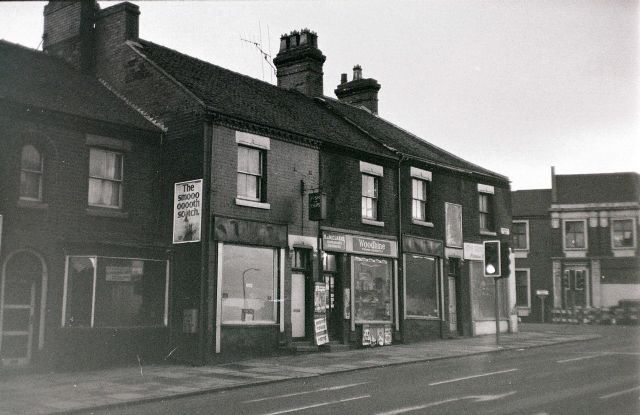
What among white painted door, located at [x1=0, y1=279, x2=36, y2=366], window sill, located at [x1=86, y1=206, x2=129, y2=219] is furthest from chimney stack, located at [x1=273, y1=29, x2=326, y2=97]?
white painted door, located at [x1=0, y1=279, x2=36, y2=366]

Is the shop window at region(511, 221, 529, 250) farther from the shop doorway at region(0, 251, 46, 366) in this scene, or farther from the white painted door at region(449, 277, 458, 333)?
the shop doorway at region(0, 251, 46, 366)

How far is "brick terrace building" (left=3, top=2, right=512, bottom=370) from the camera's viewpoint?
18109mm

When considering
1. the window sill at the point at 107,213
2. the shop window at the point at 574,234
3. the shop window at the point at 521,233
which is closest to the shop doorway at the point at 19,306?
the window sill at the point at 107,213

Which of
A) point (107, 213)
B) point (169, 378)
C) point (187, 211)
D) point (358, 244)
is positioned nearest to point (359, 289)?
point (358, 244)

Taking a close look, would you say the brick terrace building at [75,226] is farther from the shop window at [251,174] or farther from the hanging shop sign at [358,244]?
the hanging shop sign at [358,244]

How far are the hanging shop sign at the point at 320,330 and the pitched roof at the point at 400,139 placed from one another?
293 inches

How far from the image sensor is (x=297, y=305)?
66.9 ft

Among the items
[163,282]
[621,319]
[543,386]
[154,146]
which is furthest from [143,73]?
[621,319]

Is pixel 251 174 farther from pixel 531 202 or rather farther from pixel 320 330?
pixel 531 202

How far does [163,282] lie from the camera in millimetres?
18328

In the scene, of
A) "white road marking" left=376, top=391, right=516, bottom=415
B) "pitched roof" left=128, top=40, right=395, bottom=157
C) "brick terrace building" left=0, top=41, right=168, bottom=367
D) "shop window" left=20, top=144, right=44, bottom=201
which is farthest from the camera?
"pitched roof" left=128, top=40, right=395, bottom=157

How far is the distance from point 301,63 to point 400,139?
514 cm

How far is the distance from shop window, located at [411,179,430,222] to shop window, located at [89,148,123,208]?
1127 centimetres

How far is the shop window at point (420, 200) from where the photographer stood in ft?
83.0
